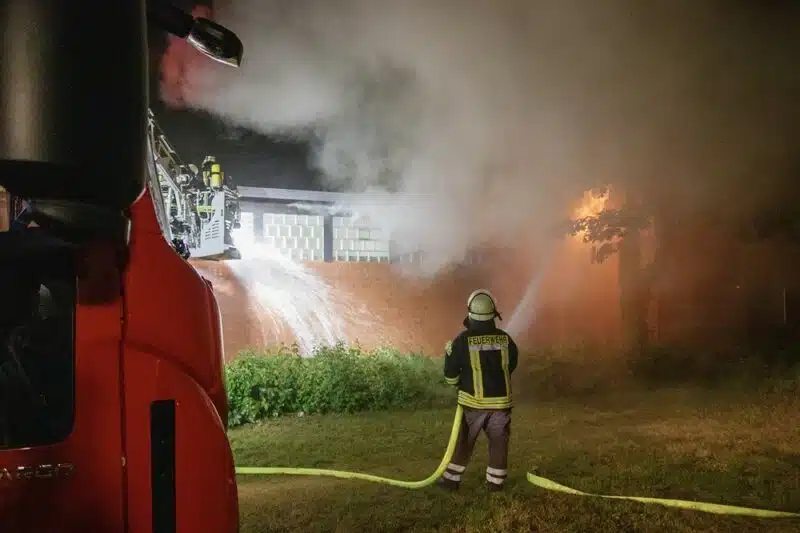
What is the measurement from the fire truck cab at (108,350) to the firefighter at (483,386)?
11.1ft

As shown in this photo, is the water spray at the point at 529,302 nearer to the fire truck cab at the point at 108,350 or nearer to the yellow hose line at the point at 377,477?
the yellow hose line at the point at 377,477

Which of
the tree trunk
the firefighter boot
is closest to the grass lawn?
the firefighter boot

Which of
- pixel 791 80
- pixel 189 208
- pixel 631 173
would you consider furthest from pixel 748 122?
pixel 189 208

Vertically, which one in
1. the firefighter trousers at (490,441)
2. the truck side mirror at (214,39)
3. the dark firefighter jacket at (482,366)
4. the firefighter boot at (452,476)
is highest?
the truck side mirror at (214,39)

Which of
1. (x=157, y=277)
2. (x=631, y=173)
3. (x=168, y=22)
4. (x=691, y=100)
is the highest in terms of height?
(x=691, y=100)

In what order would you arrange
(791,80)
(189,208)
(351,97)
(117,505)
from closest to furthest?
(117,505) < (189,208) < (791,80) < (351,97)

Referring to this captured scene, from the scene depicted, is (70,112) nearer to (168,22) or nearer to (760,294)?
(168,22)

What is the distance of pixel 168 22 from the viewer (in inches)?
74.5

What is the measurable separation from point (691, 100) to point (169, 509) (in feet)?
27.8

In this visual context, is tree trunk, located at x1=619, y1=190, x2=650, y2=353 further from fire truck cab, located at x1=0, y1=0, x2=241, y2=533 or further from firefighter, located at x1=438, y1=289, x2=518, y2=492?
fire truck cab, located at x1=0, y1=0, x2=241, y2=533

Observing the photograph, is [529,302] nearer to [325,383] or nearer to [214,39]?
[325,383]

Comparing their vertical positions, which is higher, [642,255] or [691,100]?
[691,100]

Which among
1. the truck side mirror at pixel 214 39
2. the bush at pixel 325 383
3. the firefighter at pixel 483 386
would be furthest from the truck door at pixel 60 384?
the bush at pixel 325 383

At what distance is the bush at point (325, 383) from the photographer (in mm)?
7770
